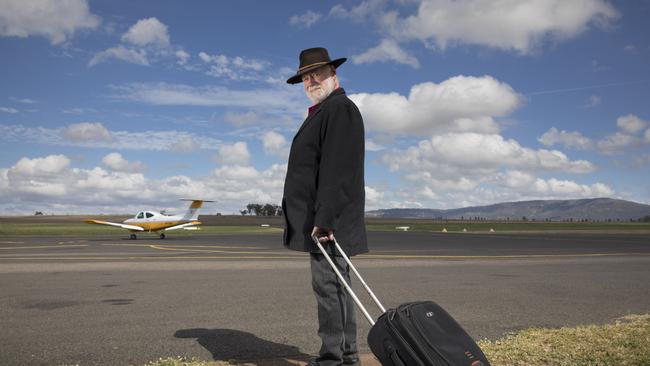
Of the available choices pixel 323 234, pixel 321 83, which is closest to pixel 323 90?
pixel 321 83

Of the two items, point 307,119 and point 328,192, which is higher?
point 307,119

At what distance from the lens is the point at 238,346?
4457 mm

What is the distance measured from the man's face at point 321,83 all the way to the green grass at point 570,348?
1.96 m

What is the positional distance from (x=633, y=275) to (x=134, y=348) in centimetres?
920

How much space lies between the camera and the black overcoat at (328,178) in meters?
3.35

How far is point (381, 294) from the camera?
737cm

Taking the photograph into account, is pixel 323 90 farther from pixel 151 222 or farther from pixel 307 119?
pixel 151 222

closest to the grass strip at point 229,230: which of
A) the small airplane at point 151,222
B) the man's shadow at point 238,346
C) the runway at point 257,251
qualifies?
the small airplane at point 151,222

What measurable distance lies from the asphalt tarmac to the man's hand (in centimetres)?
127

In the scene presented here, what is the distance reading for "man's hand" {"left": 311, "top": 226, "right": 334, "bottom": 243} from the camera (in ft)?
11.0

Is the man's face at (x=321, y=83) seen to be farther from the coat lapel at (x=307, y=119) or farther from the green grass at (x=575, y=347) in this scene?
the green grass at (x=575, y=347)

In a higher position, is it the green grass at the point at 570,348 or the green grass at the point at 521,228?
the green grass at the point at 521,228

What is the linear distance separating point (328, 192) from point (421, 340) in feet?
3.44

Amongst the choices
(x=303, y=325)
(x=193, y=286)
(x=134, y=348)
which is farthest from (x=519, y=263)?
(x=134, y=348)
